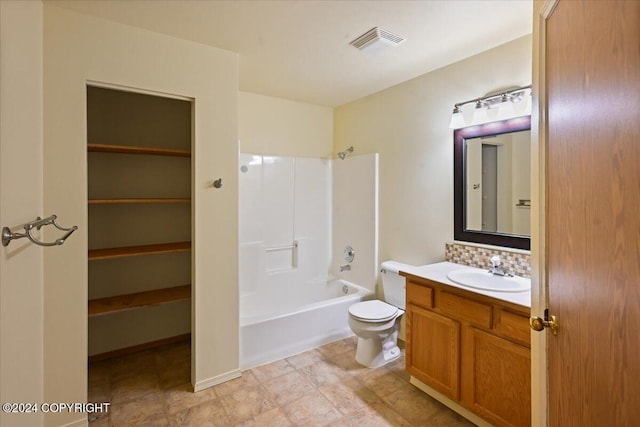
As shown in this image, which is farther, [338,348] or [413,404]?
[338,348]

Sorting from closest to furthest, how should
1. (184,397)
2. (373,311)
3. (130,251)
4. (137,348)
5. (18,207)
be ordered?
(18,207)
(184,397)
(130,251)
(373,311)
(137,348)

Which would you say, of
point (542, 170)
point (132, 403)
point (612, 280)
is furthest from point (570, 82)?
point (132, 403)

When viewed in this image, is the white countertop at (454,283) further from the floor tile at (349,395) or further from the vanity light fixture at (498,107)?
the vanity light fixture at (498,107)

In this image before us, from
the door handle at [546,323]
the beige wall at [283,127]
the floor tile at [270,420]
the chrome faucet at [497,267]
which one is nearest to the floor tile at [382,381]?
the floor tile at [270,420]

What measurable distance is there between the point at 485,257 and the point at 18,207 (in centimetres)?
266

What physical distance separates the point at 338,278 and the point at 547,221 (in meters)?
2.83

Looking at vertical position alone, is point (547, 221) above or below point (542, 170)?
below

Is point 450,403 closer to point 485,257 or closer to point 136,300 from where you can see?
point 485,257

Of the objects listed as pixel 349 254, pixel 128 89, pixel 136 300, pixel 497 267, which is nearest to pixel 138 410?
pixel 136 300

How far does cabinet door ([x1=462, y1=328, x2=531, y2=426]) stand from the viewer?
5.29ft

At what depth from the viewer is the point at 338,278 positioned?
12.4ft

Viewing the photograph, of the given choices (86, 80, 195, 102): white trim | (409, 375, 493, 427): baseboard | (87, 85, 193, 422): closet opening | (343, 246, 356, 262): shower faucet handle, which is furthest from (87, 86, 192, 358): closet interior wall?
(409, 375, 493, 427): baseboard

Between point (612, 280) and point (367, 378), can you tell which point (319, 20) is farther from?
point (367, 378)

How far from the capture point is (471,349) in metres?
1.87
